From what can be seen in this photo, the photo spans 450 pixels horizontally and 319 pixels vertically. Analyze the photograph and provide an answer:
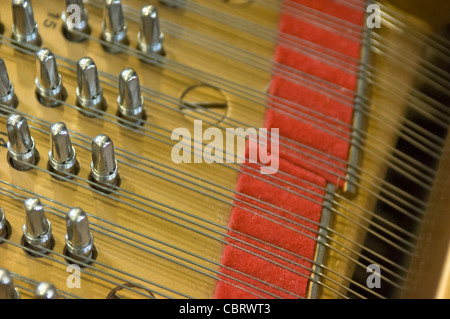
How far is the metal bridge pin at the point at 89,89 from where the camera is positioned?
1409 mm

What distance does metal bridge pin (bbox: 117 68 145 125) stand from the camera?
142 centimetres

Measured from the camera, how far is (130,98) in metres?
1.45

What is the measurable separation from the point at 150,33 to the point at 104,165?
0.37m

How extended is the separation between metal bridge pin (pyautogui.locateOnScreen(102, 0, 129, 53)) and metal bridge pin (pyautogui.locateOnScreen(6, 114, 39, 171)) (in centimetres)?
33

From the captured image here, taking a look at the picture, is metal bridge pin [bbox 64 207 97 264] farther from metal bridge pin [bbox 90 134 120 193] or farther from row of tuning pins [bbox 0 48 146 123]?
row of tuning pins [bbox 0 48 146 123]

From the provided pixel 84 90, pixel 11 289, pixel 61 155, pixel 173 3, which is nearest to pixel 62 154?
pixel 61 155

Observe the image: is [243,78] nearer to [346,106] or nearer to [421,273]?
[346,106]

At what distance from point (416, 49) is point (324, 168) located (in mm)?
502

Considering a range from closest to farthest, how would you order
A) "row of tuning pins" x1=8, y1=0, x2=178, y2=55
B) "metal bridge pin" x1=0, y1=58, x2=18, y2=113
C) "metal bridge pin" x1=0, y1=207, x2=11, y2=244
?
"metal bridge pin" x1=0, y1=207, x2=11, y2=244 → "metal bridge pin" x1=0, y1=58, x2=18, y2=113 → "row of tuning pins" x1=8, y1=0, x2=178, y2=55

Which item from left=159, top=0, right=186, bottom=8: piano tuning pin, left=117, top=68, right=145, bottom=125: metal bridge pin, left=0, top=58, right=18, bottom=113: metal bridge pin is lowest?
left=0, top=58, right=18, bottom=113: metal bridge pin

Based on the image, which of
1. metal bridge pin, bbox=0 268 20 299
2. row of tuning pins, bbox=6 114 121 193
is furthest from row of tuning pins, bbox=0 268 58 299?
row of tuning pins, bbox=6 114 121 193

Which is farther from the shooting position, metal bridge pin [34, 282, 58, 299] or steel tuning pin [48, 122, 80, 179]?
steel tuning pin [48, 122, 80, 179]

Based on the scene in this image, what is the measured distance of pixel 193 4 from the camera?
1715 mm

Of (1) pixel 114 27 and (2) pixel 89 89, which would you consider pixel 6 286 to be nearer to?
(2) pixel 89 89
